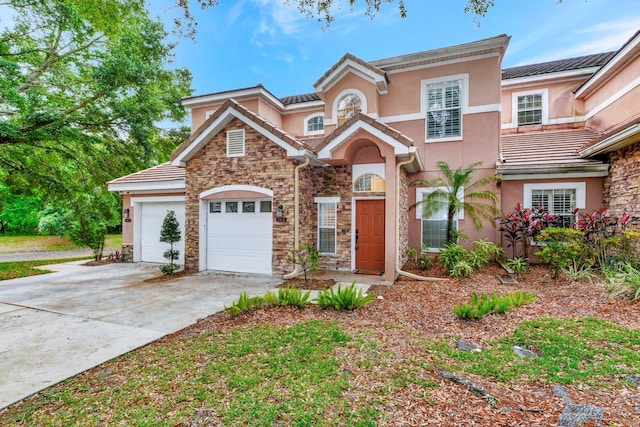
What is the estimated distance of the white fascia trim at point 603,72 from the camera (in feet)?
28.2

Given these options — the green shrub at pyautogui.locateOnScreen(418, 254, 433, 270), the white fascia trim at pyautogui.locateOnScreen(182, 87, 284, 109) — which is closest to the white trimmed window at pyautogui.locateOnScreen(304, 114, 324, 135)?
the white fascia trim at pyautogui.locateOnScreen(182, 87, 284, 109)

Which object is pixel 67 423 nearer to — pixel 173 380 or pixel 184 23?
pixel 173 380

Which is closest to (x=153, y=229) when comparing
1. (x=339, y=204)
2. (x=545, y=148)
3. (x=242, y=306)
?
(x=339, y=204)

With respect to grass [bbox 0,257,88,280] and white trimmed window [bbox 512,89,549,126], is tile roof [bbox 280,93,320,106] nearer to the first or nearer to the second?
white trimmed window [bbox 512,89,549,126]

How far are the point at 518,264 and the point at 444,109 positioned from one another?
5447 mm

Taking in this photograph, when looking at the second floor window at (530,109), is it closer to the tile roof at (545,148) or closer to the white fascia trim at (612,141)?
the tile roof at (545,148)

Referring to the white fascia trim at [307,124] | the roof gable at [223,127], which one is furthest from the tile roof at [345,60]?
the roof gable at [223,127]

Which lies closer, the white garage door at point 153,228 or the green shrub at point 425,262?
the green shrub at point 425,262

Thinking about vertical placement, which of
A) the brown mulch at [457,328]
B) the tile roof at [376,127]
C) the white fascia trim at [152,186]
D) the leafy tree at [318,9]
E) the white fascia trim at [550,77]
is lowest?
the brown mulch at [457,328]

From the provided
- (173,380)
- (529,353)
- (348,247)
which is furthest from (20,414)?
(348,247)

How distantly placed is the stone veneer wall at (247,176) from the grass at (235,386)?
16.0 ft

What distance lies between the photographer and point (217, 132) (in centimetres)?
981

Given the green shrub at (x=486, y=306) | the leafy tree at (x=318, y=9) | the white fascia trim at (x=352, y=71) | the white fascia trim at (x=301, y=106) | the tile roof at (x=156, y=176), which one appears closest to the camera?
the leafy tree at (x=318, y=9)

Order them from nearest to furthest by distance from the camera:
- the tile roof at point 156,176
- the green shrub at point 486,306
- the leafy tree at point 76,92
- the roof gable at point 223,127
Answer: the green shrub at point 486,306 → the roof gable at point 223,127 → the leafy tree at point 76,92 → the tile roof at point 156,176
